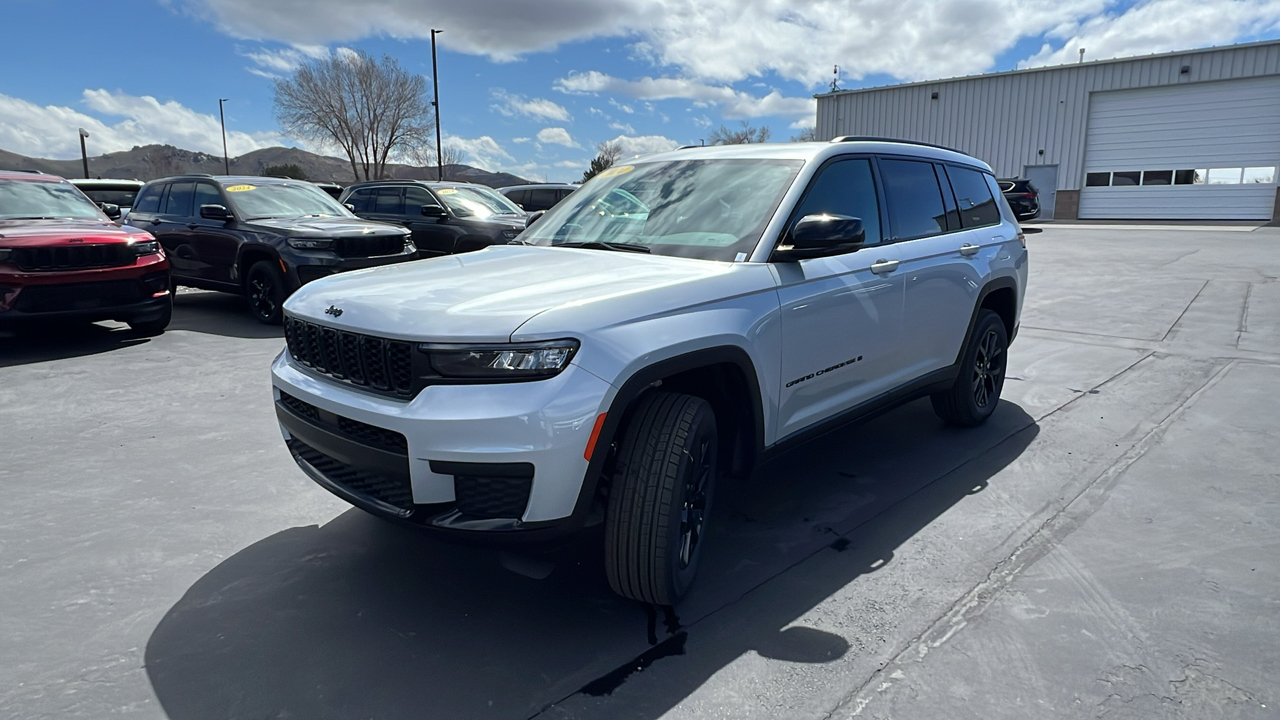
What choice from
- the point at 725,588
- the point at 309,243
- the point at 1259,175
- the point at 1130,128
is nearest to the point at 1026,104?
the point at 1130,128

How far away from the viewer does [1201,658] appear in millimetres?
2568

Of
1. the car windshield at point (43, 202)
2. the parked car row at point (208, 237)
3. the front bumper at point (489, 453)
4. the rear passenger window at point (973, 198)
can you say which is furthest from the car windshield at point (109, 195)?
the front bumper at point (489, 453)

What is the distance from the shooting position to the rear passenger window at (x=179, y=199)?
9.79 meters

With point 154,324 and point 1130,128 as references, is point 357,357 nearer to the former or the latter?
point 154,324

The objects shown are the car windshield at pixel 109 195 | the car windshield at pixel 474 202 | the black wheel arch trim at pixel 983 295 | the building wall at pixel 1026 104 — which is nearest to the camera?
the black wheel arch trim at pixel 983 295

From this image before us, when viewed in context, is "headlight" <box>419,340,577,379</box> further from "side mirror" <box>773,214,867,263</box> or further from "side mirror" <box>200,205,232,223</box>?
"side mirror" <box>200,205,232,223</box>

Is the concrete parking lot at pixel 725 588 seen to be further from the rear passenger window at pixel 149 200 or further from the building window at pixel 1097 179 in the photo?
the building window at pixel 1097 179

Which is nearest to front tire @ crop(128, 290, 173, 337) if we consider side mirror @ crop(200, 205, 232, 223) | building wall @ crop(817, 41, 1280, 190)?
side mirror @ crop(200, 205, 232, 223)

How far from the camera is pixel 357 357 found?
270 centimetres

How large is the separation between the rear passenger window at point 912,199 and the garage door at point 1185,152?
3305 centimetres

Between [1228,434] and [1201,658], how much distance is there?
9.71 feet

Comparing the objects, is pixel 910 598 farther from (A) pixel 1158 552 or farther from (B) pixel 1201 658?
(A) pixel 1158 552

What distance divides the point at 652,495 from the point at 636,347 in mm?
488

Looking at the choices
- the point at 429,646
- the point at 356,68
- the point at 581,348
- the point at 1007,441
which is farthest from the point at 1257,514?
the point at 356,68
